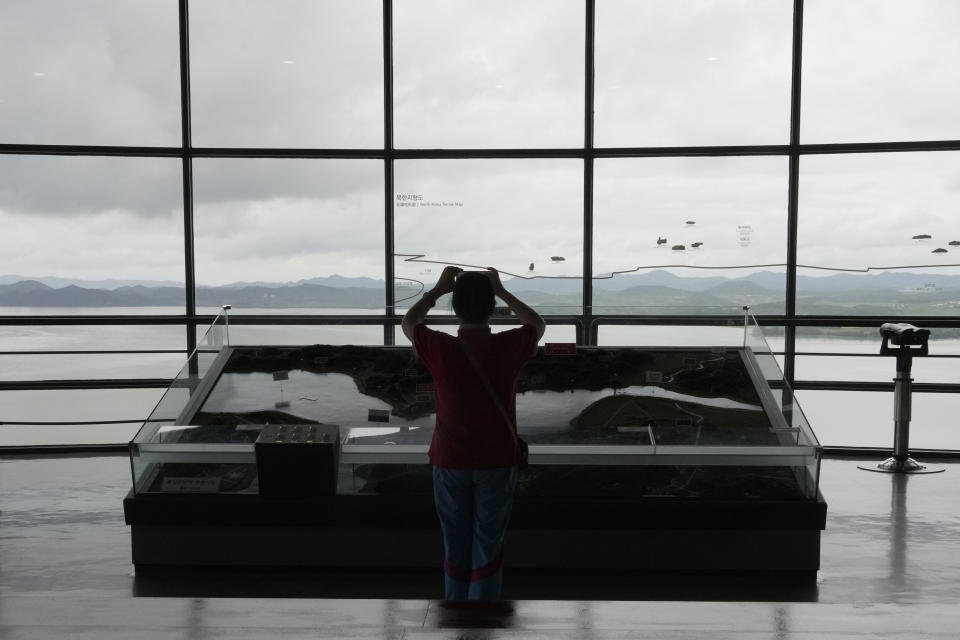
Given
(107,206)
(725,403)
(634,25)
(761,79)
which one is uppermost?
(634,25)

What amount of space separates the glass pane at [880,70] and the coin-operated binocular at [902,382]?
5.31 ft

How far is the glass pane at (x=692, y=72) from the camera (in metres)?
6.89

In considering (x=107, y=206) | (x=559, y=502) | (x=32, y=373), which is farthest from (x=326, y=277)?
(x=32, y=373)

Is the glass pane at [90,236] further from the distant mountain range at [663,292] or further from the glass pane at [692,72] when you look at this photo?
the glass pane at [692,72]

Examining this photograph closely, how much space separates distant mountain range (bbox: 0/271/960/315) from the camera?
7027 millimetres

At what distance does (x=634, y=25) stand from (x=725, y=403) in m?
4.06

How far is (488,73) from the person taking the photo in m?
7.43

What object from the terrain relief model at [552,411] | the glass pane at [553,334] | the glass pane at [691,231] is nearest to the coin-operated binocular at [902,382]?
the glass pane at [691,231]

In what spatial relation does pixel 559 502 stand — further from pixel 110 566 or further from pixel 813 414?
pixel 813 414

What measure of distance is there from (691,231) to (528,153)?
5.54 feet

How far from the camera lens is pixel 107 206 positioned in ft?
28.2

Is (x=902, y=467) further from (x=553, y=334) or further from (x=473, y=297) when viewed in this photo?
(x=473, y=297)

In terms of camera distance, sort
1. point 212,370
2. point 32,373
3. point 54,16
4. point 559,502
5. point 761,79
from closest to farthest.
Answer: point 559,502 → point 212,370 → point 761,79 → point 54,16 → point 32,373

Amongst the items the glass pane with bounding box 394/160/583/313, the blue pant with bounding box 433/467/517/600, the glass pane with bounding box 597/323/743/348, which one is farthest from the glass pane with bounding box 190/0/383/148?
the blue pant with bounding box 433/467/517/600
